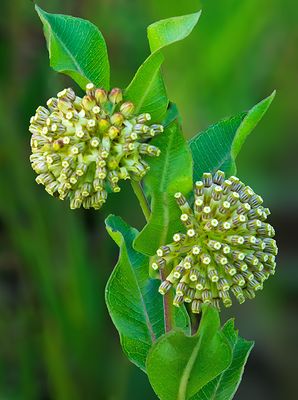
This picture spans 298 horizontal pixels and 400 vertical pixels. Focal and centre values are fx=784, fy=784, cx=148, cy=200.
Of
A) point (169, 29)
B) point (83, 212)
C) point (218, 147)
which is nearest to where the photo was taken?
point (169, 29)

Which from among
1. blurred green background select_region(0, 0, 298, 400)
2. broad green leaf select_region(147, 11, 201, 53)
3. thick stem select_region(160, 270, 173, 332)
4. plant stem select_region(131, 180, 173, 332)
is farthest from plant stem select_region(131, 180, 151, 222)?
blurred green background select_region(0, 0, 298, 400)

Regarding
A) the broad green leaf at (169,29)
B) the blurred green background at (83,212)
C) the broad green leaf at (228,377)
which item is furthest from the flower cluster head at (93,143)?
the blurred green background at (83,212)

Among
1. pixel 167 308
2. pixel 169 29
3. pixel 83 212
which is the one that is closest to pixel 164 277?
pixel 167 308

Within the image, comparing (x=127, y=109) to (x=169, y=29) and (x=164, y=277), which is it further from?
(x=164, y=277)

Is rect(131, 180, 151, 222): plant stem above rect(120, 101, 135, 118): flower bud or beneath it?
beneath

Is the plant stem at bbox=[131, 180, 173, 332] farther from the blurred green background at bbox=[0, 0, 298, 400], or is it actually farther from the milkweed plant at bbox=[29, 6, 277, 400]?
the blurred green background at bbox=[0, 0, 298, 400]

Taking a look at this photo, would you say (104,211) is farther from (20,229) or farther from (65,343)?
(65,343)

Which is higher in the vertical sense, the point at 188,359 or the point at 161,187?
the point at 161,187
